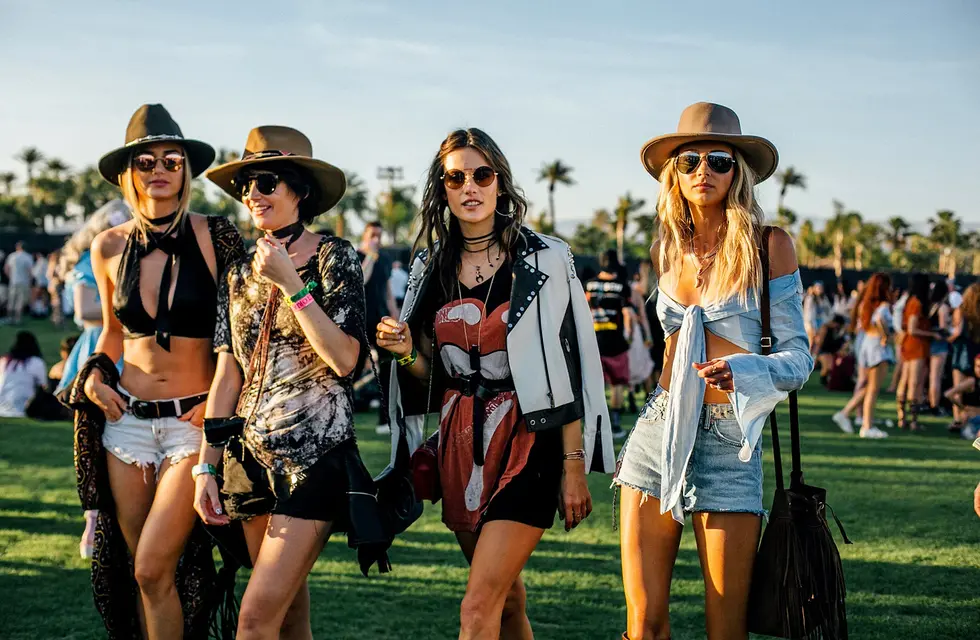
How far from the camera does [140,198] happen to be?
12.8 feet

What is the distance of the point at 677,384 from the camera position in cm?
317

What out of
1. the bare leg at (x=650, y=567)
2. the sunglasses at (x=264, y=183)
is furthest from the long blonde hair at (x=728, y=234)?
the sunglasses at (x=264, y=183)

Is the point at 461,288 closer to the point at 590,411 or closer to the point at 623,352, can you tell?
the point at 590,411

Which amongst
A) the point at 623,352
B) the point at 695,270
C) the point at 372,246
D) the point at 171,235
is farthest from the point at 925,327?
the point at 171,235

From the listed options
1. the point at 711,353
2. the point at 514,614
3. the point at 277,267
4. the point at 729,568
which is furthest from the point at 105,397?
the point at 729,568

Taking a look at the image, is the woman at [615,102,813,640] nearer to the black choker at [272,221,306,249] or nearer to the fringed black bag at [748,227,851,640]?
the fringed black bag at [748,227,851,640]

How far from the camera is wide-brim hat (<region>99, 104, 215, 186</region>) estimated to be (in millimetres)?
3828

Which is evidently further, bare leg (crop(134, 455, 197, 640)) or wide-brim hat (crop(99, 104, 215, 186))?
wide-brim hat (crop(99, 104, 215, 186))

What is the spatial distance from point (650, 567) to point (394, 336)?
119cm

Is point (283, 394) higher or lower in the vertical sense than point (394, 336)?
lower

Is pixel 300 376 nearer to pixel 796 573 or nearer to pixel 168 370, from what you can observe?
pixel 168 370

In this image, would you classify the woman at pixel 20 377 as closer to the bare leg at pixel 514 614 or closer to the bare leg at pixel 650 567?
the bare leg at pixel 514 614

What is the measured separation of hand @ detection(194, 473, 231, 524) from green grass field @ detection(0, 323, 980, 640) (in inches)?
62.6

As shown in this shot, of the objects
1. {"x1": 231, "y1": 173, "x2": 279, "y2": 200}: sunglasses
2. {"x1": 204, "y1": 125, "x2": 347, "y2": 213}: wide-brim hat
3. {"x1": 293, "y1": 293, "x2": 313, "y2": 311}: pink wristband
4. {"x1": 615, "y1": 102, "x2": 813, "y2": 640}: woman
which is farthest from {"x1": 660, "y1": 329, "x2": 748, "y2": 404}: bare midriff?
{"x1": 231, "y1": 173, "x2": 279, "y2": 200}: sunglasses
